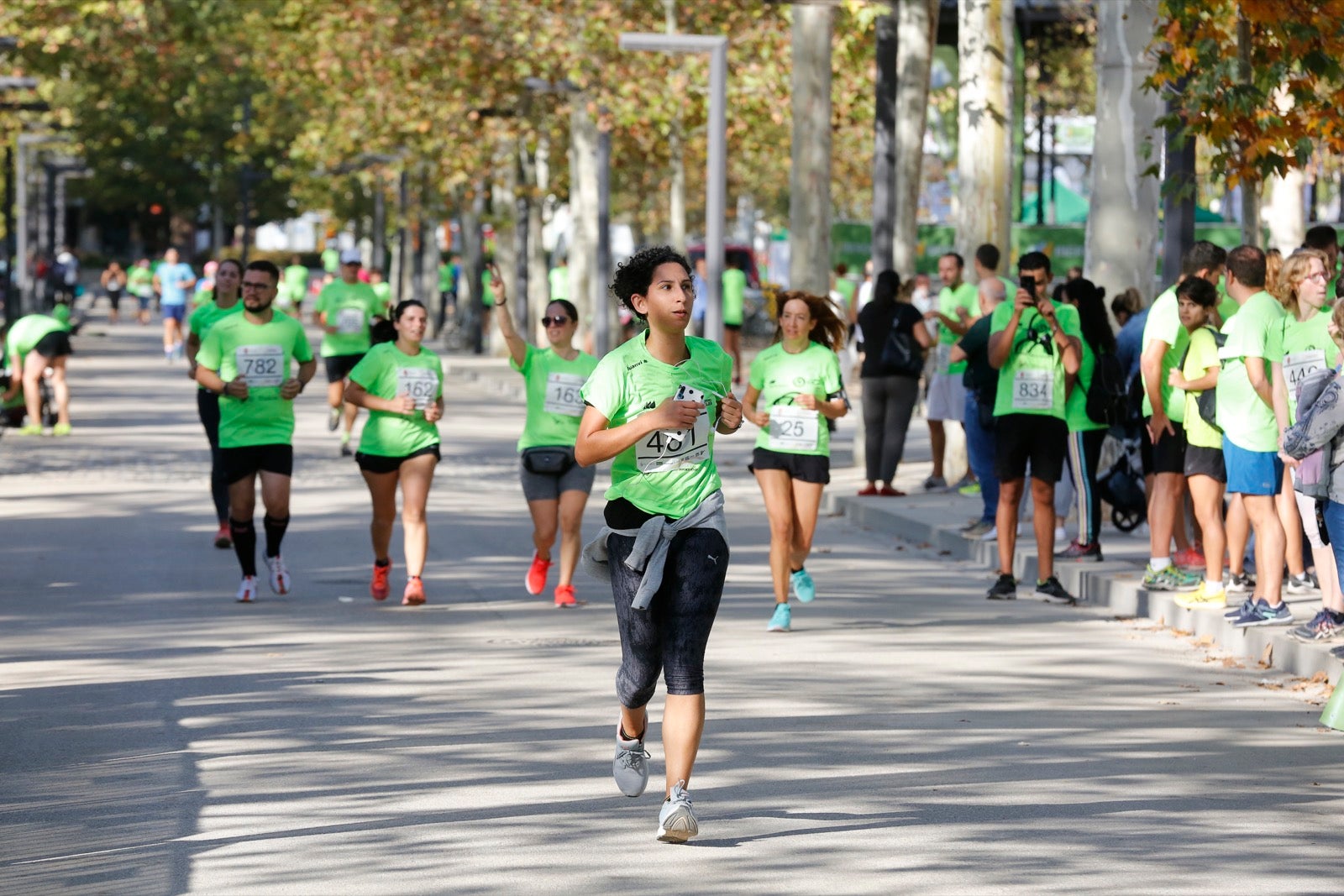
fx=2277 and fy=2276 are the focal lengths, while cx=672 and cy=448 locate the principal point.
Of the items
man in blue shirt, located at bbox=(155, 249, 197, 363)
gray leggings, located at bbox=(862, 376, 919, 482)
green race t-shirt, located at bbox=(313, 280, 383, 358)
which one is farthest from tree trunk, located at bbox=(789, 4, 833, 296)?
man in blue shirt, located at bbox=(155, 249, 197, 363)

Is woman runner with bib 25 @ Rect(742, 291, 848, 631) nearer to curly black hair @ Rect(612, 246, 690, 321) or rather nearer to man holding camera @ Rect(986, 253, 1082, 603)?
man holding camera @ Rect(986, 253, 1082, 603)

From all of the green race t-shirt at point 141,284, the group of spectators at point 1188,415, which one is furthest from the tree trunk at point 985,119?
the green race t-shirt at point 141,284

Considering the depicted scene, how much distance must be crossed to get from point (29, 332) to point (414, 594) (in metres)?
11.8

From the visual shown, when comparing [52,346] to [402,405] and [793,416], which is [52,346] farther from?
[793,416]

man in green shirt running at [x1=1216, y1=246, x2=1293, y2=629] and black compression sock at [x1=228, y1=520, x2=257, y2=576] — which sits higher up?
man in green shirt running at [x1=1216, y1=246, x2=1293, y2=629]

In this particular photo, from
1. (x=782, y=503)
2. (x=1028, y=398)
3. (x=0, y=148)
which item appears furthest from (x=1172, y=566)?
(x=0, y=148)

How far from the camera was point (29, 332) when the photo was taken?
901 inches

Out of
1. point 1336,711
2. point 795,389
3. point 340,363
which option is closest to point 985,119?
point 340,363

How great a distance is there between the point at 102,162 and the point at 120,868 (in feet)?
287

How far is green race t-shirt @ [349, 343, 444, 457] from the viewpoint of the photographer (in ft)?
40.8

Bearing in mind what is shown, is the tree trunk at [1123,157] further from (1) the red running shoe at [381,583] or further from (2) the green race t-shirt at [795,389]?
(1) the red running shoe at [381,583]

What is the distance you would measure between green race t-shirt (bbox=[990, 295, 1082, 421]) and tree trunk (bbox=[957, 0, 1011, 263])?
638 centimetres

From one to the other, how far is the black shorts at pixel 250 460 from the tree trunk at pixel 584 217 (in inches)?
995

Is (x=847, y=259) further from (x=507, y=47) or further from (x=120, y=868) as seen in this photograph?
(x=120, y=868)
